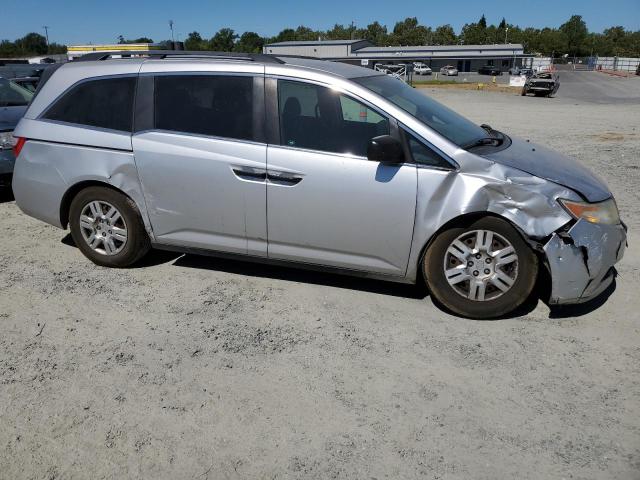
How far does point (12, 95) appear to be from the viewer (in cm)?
931

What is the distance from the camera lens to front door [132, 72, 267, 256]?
4.45 m

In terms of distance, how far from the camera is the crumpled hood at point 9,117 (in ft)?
25.0

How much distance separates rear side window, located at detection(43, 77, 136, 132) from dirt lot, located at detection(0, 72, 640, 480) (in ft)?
4.46

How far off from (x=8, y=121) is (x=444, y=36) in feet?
502

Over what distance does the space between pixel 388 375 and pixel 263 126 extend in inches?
83.9

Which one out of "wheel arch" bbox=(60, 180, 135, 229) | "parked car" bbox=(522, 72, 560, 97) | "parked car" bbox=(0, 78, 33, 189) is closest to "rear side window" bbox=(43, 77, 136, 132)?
"wheel arch" bbox=(60, 180, 135, 229)

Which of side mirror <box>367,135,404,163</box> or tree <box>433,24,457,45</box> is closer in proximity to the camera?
side mirror <box>367,135,404,163</box>

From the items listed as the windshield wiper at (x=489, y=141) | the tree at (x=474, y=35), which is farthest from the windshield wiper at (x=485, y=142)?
the tree at (x=474, y=35)

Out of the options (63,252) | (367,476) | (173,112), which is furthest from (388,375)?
(63,252)

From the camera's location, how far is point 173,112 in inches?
186

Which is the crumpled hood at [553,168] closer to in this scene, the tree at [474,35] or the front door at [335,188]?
the front door at [335,188]

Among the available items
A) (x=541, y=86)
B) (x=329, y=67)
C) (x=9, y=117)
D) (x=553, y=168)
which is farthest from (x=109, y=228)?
(x=541, y=86)

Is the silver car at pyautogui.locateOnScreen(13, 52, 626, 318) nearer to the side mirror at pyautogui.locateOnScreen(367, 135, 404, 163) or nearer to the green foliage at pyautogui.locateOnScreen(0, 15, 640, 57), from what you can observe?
the side mirror at pyautogui.locateOnScreen(367, 135, 404, 163)

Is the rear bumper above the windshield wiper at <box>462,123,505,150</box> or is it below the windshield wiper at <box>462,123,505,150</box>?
below
